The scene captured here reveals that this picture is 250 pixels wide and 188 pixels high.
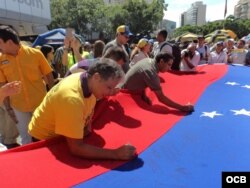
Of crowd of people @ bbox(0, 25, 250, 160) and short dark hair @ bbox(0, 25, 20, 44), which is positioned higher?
short dark hair @ bbox(0, 25, 20, 44)

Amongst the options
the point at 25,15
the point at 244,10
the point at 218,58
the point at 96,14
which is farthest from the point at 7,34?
the point at 244,10

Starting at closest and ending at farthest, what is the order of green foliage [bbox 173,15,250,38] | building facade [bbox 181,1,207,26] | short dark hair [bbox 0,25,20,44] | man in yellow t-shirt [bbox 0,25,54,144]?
short dark hair [bbox 0,25,20,44], man in yellow t-shirt [bbox 0,25,54,144], green foliage [bbox 173,15,250,38], building facade [bbox 181,1,207,26]

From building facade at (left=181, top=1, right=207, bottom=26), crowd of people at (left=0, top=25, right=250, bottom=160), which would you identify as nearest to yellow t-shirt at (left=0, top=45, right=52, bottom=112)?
crowd of people at (left=0, top=25, right=250, bottom=160)

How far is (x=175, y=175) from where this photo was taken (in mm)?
2238

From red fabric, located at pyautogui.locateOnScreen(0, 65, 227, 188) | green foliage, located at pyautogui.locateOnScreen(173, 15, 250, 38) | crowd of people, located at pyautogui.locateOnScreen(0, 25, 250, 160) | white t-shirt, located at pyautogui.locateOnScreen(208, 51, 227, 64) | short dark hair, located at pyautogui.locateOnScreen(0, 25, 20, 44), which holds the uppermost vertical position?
short dark hair, located at pyautogui.locateOnScreen(0, 25, 20, 44)

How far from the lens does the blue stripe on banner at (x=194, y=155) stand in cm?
216

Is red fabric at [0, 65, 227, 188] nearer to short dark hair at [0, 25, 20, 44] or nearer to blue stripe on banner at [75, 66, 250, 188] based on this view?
blue stripe on banner at [75, 66, 250, 188]

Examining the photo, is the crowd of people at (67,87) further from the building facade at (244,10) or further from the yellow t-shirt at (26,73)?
the building facade at (244,10)

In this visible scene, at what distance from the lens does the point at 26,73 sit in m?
3.46

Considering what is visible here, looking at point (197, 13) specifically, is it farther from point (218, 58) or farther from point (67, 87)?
point (67, 87)

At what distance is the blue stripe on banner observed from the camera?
2.16m

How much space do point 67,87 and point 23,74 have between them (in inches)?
52.9

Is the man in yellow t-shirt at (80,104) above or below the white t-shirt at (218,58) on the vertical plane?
above

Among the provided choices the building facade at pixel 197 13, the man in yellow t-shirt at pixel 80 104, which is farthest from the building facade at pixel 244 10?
the man in yellow t-shirt at pixel 80 104
